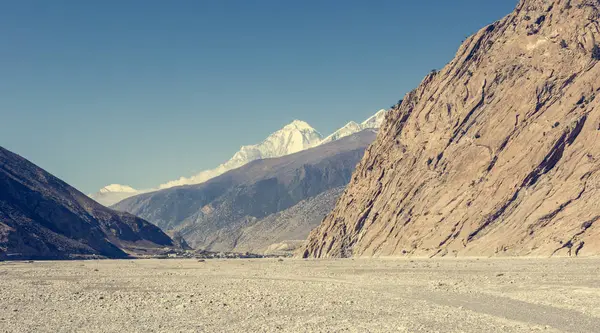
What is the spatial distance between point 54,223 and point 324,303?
400ft

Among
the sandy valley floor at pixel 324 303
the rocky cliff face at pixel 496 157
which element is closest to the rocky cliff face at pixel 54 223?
the rocky cliff face at pixel 496 157

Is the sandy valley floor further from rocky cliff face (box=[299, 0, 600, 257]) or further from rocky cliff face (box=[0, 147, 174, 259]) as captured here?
rocky cliff face (box=[0, 147, 174, 259])

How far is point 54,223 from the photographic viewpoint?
141125mm

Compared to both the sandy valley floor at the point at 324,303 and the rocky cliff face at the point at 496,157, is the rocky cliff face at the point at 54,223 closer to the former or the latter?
the rocky cliff face at the point at 496,157

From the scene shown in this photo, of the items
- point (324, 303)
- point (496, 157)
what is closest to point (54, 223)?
point (496, 157)

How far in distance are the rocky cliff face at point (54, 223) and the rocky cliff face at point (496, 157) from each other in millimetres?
50369

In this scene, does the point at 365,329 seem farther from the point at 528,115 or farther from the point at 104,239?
the point at 104,239

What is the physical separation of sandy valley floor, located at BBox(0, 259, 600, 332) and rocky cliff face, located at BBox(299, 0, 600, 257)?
20.0m

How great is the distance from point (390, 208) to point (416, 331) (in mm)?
71904

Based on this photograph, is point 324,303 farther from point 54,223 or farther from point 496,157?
point 54,223

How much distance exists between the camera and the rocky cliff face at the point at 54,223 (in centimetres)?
11438

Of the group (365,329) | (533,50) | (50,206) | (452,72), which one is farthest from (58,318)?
(50,206)

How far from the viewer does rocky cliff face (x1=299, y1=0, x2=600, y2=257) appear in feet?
233

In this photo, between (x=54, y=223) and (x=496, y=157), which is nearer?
(x=496, y=157)
